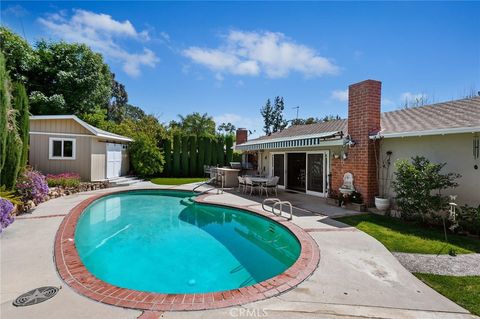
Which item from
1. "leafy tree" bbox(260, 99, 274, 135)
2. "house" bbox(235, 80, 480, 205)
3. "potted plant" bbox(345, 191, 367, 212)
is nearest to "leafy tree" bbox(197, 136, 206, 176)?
"house" bbox(235, 80, 480, 205)

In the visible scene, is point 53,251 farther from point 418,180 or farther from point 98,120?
point 98,120

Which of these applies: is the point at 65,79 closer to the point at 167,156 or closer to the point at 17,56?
the point at 17,56

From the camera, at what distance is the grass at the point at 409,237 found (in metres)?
9.96

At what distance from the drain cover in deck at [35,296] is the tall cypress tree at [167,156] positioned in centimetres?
3396

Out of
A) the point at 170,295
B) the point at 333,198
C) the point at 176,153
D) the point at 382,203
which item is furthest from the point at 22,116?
the point at 382,203

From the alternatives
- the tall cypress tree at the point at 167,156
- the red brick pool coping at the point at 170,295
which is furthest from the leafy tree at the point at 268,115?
the red brick pool coping at the point at 170,295

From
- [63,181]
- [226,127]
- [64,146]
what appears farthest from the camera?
[226,127]

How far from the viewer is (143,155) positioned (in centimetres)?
3506

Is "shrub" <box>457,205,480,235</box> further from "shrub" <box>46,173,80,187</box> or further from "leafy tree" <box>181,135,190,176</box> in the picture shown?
"leafy tree" <box>181,135,190,176</box>

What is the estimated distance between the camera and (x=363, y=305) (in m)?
6.02

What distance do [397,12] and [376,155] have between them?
9898 mm

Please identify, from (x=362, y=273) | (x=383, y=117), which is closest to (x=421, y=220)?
(x=362, y=273)

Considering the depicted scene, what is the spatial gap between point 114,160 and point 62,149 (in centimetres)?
596

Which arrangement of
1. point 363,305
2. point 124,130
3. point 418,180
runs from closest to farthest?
point 363,305 < point 418,180 < point 124,130
